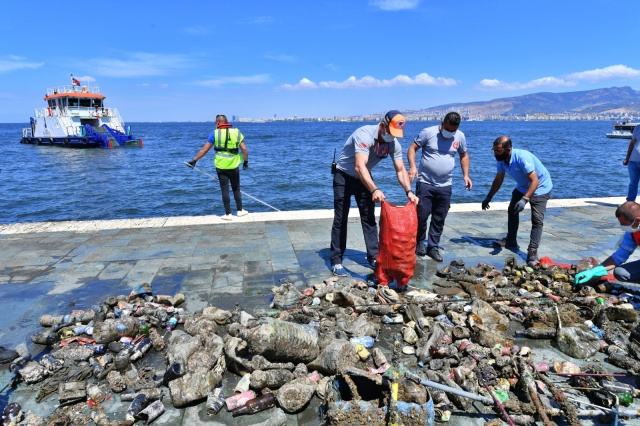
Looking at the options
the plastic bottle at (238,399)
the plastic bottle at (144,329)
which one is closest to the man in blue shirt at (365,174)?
the plastic bottle at (144,329)

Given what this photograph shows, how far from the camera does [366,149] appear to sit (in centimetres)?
447

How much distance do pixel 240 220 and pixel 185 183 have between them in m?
15.0

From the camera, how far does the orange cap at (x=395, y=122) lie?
4.34m

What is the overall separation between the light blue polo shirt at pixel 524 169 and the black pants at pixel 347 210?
1.94 m

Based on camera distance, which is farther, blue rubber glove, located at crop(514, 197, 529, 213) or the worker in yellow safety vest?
the worker in yellow safety vest

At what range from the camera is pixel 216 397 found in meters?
2.72

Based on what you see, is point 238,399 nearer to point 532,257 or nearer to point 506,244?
point 532,257

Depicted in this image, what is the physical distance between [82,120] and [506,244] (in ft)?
148

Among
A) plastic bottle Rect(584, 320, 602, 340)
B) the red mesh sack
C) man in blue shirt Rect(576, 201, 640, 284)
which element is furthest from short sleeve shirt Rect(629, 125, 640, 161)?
the red mesh sack

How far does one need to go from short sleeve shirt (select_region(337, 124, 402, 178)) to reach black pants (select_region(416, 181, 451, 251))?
834 mm

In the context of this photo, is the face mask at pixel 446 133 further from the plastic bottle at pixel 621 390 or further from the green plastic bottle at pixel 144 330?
the green plastic bottle at pixel 144 330

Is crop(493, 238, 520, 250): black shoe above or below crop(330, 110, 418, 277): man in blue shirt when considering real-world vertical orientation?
below

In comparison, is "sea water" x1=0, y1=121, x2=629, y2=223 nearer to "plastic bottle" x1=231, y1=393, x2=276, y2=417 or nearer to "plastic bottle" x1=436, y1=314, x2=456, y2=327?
"plastic bottle" x1=436, y1=314, x2=456, y2=327

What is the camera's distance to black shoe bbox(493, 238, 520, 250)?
5.96 meters
